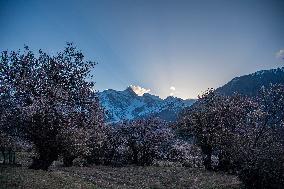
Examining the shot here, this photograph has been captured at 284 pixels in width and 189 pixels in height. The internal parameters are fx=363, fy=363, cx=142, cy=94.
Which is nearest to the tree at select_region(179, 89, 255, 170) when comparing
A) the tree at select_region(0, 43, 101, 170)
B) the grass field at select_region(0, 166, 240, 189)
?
the grass field at select_region(0, 166, 240, 189)

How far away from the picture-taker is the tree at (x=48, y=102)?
104 ft

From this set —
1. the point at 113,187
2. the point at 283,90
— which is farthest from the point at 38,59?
the point at 283,90

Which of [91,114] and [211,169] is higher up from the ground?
[91,114]

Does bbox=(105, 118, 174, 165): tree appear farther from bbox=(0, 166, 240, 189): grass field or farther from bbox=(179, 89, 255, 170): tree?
bbox=(0, 166, 240, 189): grass field

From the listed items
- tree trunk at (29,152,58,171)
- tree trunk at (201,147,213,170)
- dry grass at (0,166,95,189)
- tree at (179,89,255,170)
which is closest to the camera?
dry grass at (0,166,95,189)

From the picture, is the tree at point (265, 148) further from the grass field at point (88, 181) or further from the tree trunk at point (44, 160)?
the tree trunk at point (44, 160)

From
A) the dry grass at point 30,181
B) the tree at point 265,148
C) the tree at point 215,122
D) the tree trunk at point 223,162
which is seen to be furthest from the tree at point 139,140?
the dry grass at point 30,181

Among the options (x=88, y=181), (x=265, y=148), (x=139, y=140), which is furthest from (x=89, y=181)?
(x=139, y=140)

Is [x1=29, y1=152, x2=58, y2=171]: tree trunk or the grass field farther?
[x1=29, y1=152, x2=58, y2=171]: tree trunk

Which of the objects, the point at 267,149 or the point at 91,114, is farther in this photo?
the point at 91,114

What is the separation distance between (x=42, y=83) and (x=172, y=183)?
17.1 m

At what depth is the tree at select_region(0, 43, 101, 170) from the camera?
3170cm

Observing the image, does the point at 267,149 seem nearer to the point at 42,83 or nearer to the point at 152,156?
the point at 42,83

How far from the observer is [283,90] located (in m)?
38.6
